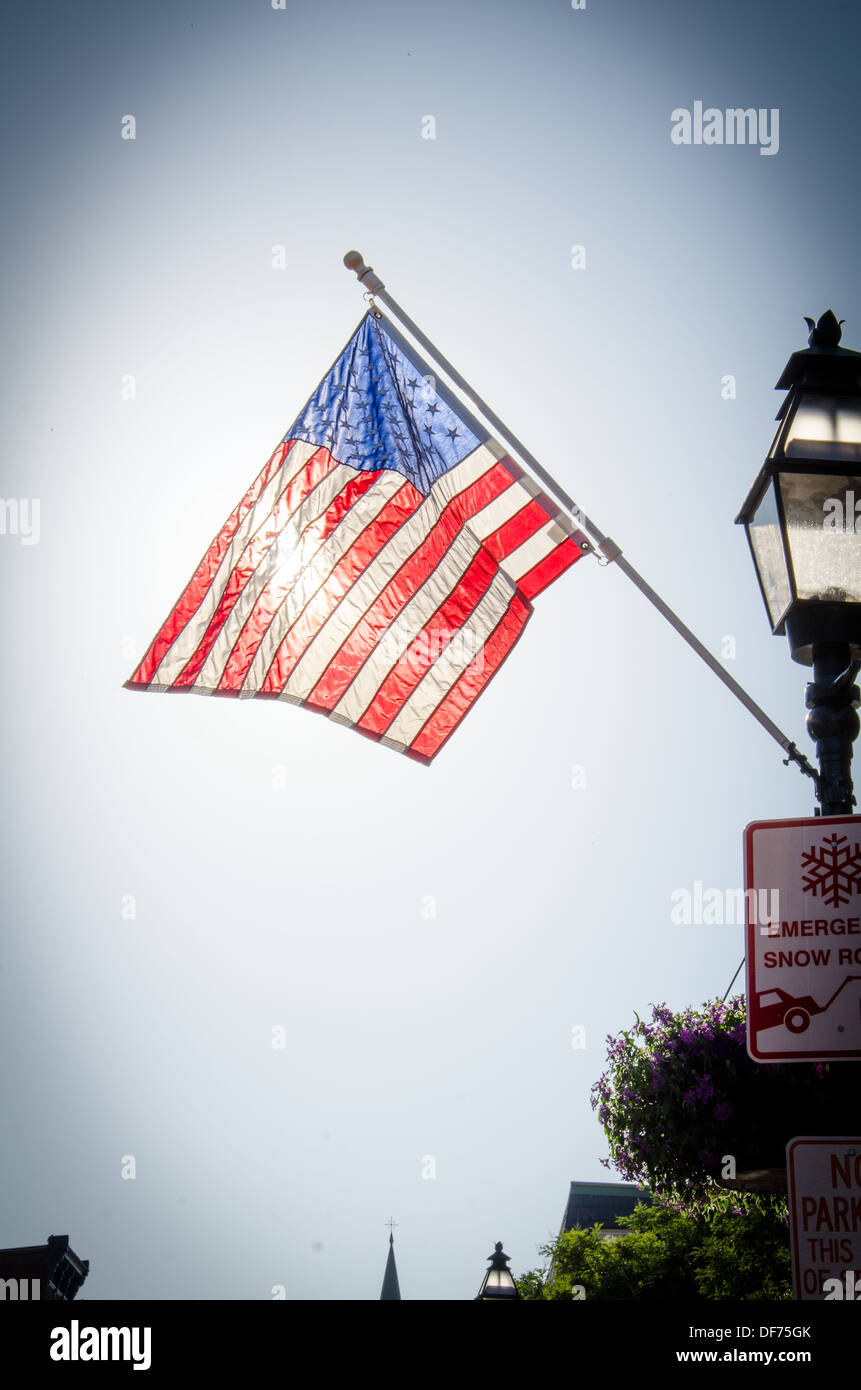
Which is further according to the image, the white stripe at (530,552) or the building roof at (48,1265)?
the building roof at (48,1265)

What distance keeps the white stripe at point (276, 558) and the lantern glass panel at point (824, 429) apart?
432 centimetres

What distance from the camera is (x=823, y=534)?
161 inches

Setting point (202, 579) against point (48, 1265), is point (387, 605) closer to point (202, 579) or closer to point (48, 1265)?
point (202, 579)

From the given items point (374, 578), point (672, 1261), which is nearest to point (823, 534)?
point (374, 578)

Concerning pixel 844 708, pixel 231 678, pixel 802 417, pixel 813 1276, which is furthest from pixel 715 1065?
pixel 231 678

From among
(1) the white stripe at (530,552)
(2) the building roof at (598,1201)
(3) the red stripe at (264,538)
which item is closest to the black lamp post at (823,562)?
(1) the white stripe at (530,552)

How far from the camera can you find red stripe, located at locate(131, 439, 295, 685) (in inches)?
325

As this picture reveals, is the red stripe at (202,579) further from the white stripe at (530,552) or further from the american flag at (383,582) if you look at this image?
the white stripe at (530,552)

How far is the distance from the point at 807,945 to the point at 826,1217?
74cm

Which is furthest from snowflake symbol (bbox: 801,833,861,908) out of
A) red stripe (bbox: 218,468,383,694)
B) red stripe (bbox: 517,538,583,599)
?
red stripe (bbox: 218,468,383,694)

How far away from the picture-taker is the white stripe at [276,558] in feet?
26.7
